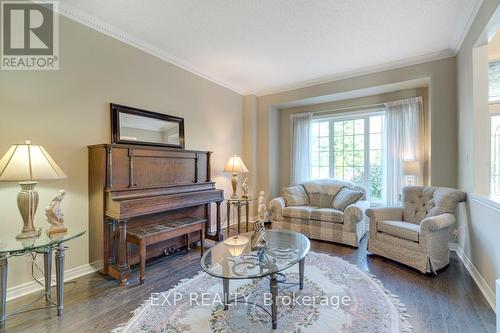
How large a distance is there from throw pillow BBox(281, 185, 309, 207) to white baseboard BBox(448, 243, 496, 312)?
7.16 ft

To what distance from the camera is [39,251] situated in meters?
1.91

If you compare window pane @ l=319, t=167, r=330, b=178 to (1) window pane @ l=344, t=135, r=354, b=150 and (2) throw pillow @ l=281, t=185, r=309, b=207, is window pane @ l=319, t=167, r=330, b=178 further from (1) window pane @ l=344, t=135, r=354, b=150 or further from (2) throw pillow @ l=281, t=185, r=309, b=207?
(2) throw pillow @ l=281, t=185, r=309, b=207

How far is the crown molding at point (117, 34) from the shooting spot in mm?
2398

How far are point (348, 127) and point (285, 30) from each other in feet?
8.53

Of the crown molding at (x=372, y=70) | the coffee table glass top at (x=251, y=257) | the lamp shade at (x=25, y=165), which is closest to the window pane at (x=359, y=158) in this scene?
the crown molding at (x=372, y=70)

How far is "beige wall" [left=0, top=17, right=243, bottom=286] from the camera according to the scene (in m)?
2.11

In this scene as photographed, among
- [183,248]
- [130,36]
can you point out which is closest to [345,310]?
[183,248]

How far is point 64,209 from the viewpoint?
2.39 metres

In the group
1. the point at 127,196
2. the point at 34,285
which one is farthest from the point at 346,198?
the point at 34,285

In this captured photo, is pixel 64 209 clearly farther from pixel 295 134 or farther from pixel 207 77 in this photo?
pixel 295 134

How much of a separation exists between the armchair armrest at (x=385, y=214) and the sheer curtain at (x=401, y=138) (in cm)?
93

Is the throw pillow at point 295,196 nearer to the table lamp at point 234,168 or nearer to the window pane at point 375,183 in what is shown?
the table lamp at point 234,168

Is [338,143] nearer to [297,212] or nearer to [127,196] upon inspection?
[297,212]

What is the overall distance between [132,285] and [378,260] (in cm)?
286
